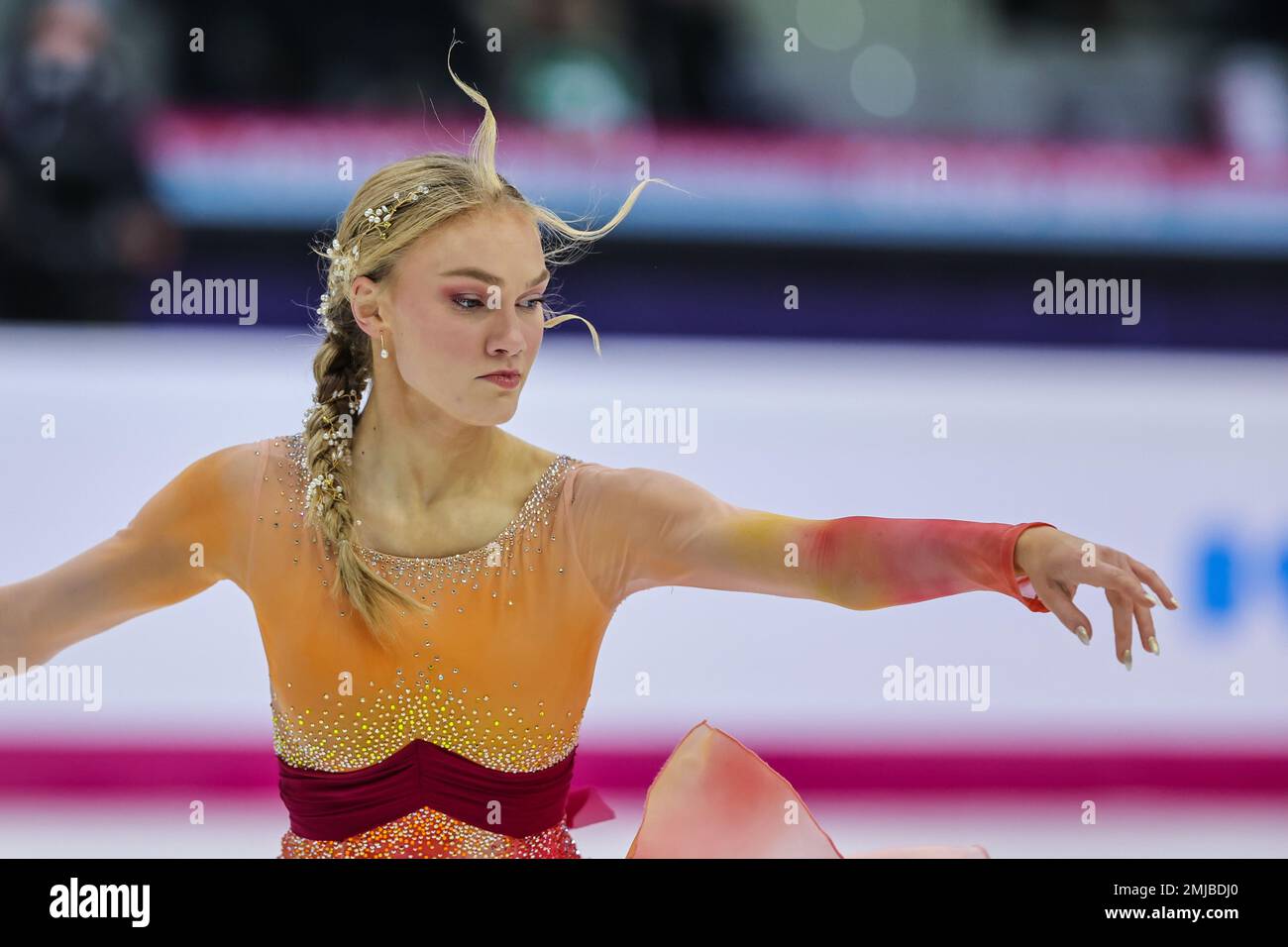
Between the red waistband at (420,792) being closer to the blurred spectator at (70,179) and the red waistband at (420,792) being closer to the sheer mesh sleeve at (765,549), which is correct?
the sheer mesh sleeve at (765,549)

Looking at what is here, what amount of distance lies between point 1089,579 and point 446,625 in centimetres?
128

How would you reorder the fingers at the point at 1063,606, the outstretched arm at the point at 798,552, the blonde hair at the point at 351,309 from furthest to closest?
the blonde hair at the point at 351,309 < the outstretched arm at the point at 798,552 < the fingers at the point at 1063,606

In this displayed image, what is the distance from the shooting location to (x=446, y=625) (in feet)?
9.26

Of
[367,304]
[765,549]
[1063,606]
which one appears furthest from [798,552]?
[367,304]

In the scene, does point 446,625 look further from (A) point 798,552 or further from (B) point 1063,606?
(B) point 1063,606

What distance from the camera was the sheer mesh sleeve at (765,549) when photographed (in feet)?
8.20

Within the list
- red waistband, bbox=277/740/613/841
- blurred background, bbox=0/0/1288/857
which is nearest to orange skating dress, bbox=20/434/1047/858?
red waistband, bbox=277/740/613/841

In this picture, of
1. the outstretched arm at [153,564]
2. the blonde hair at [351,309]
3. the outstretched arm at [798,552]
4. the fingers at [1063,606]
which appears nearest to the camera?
the fingers at [1063,606]

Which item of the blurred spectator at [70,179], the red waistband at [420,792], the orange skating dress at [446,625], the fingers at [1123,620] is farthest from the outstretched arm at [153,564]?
the fingers at [1123,620]

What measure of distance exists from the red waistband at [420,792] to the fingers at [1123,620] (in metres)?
1.19

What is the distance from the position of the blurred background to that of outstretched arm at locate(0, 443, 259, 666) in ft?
1.17

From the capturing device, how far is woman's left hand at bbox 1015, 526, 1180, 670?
7.57 feet
